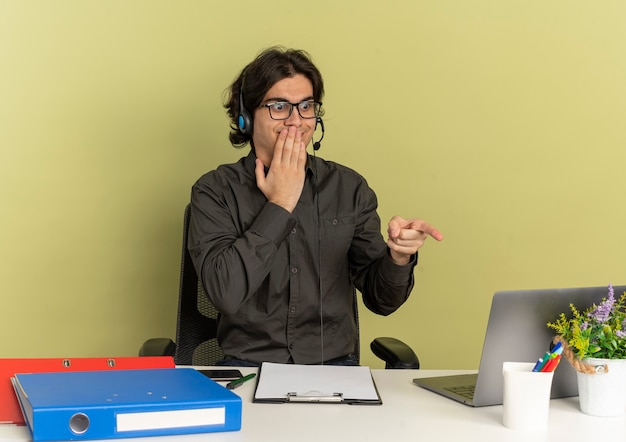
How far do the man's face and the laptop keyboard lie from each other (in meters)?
0.83

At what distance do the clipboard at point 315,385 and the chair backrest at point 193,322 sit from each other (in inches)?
19.4

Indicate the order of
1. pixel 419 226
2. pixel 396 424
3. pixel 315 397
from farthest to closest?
pixel 419 226 → pixel 315 397 → pixel 396 424

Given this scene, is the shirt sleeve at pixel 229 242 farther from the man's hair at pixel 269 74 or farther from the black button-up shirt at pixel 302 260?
the man's hair at pixel 269 74

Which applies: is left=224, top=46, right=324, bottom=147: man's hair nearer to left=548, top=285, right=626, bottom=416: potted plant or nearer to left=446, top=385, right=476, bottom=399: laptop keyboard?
left=446, top=385, right=476, bottom=399: laptop keyboard

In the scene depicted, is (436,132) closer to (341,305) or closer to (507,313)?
(341,305)

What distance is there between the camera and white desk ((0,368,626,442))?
1.21 meters

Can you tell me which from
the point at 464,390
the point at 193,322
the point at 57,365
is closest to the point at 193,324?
the point at 193,322

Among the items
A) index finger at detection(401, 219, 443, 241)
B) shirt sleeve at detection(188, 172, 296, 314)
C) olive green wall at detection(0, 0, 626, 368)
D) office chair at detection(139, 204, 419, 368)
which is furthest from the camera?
olive green wall at detection(0, 0, 626, 368)

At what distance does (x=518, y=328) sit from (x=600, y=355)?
0.15m

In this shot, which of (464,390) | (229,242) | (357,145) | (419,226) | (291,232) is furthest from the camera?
(357,145)

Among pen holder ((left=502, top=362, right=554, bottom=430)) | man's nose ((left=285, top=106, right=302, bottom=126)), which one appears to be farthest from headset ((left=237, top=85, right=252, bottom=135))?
pen holder ((left=502, top=362, right=554, bottom=430))

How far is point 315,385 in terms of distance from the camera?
4.89ft

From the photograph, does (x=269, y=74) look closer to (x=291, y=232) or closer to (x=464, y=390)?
(x=291, y=232)

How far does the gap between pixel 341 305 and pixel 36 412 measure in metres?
1.13
